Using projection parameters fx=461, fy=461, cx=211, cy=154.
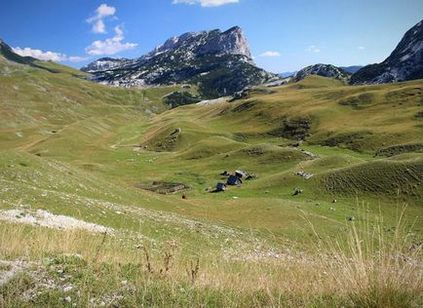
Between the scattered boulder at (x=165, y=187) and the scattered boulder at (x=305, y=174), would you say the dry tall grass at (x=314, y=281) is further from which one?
the scattered boulder at (x=165, y=187)

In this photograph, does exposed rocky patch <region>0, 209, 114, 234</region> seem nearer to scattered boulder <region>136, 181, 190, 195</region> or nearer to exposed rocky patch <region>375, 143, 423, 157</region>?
scattered boulder <region>136, 181, 190, 195</region>

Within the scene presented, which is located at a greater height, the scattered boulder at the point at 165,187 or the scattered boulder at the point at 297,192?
the scattered boulder at the point at 165,187

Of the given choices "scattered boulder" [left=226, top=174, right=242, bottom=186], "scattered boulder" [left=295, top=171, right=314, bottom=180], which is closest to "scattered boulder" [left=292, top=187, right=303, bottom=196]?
"scattered boulder" [left=295, top=171, right=314, bottom=180]

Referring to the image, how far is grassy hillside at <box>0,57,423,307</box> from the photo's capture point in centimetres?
811

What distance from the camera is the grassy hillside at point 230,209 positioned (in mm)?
8109

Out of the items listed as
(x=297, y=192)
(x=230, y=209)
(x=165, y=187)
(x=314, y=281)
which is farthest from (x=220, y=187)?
(x=314, y=281)

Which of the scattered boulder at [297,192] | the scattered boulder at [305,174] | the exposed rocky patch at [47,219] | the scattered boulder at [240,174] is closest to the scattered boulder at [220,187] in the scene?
the scattered boulder at [240,174]

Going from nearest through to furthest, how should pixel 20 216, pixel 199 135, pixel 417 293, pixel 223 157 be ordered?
pixel 417 293, pixel 20 216, pixel 223 157, pixel 199 135

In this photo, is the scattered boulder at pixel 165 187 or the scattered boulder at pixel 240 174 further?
the scattered boulder at pixel 240 174

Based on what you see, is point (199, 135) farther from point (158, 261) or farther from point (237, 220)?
point (158, 261)

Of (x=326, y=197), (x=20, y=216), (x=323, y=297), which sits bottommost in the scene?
(x=326, y=197)

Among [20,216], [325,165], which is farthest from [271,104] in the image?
[20,216]

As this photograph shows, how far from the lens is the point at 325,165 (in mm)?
78750

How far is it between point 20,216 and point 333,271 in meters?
21.9
